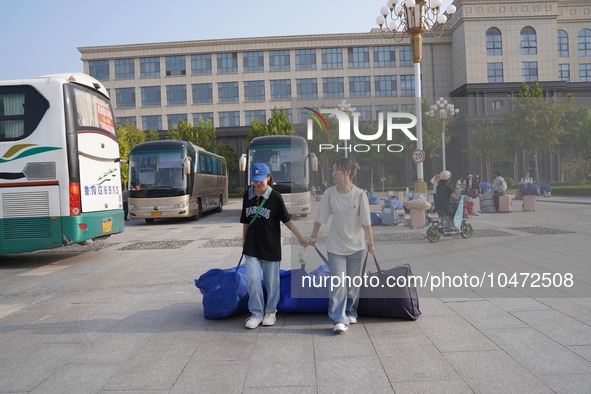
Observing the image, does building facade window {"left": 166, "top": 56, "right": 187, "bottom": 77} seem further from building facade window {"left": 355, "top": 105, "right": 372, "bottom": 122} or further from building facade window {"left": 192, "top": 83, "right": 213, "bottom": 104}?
building facade window {"left": 355, "top": 105, "right": 372, "bottom": 122}

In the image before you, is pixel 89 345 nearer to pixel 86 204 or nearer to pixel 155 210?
pixel 86 204

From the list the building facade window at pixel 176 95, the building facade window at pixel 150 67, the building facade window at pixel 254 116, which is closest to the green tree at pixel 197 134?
the building facade window at pixel 254 116


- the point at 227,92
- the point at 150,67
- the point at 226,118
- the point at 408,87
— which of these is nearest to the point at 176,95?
the point at 150,67

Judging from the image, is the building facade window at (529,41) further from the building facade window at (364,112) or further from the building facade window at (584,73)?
the building facade window at (364,112)

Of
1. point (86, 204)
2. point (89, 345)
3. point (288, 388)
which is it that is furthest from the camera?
point (86, 204)

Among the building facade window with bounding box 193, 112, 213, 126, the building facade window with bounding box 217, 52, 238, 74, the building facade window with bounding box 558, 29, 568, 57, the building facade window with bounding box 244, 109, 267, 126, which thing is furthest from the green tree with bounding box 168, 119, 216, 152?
the building facade window with bounding box 558, 29, 568, 57

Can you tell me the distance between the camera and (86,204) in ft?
36.5

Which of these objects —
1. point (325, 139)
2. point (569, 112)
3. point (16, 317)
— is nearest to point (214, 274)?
point (325, 139)

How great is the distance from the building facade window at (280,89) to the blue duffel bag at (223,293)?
51.1m

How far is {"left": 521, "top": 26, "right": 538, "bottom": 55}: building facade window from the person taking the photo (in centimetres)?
4947

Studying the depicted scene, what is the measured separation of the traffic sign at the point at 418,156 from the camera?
22.1 ft

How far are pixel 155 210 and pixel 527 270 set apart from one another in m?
16.7

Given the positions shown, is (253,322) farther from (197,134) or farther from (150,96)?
(150,96)

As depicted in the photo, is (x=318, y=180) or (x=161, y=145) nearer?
(x=318, y=180)
